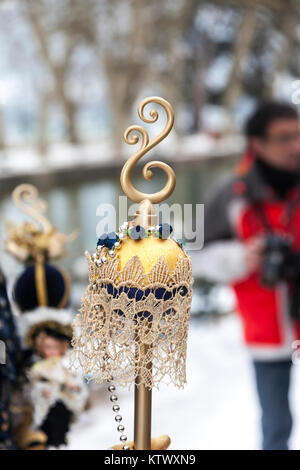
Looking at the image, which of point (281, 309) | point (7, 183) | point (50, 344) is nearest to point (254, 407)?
point (281, 309)

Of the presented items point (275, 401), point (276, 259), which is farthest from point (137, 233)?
point (275, 401)

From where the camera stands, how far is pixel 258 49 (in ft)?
14.0

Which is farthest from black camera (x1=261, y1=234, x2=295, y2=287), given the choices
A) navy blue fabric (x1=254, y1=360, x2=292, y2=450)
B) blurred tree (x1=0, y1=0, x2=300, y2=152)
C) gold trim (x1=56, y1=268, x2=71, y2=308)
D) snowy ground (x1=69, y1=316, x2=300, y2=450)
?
blurred tree (x1=0, y1=0, x2=300, y2=152)

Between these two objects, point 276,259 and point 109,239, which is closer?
point 109,239

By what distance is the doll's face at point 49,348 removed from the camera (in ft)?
2.39

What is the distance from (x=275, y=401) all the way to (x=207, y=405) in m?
0.58

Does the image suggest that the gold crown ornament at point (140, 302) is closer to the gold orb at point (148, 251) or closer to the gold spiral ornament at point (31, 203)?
the gold orb at point (148, 251)

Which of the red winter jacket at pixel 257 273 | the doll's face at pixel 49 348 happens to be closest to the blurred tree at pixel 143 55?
the red winter jacket at pixel 257 273

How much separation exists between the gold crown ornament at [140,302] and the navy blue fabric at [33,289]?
0.29 metres

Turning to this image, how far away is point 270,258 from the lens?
1.09 meters

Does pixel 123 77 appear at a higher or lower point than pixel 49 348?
higher

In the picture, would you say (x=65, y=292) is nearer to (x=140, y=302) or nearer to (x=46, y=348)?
(x=46, y=348)

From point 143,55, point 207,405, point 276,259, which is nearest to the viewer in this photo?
point 276,259
